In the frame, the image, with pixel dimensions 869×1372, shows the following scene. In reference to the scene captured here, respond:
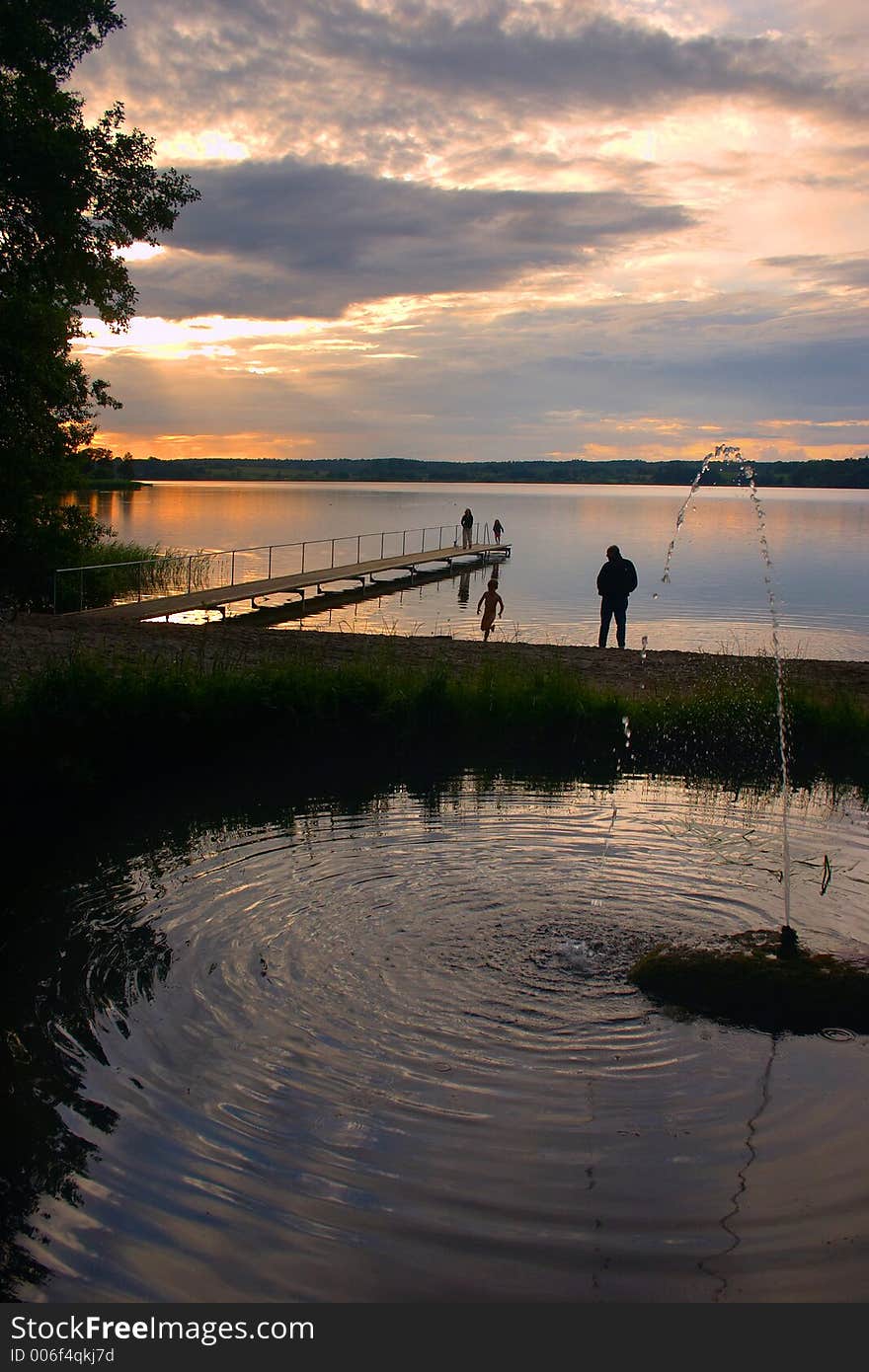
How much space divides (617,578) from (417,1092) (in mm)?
14884

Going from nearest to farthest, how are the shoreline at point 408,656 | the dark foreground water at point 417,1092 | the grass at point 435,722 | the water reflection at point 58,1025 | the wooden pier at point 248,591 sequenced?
the dark foreground water at point 417,1092, the water reflection at point 58,1025, the grass at point 435,722, the shoreline at point 408,656, the wooden pier at point 248,591

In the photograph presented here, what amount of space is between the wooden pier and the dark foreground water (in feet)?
51.0

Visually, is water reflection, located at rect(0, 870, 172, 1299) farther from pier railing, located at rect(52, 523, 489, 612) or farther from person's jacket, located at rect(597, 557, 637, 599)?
pier railing, located at rect(52, 523, 489, 612)

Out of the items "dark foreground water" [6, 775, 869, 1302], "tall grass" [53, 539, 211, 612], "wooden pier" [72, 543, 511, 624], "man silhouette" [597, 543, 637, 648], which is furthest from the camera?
"tall grass" [53, 539, 211, 612]

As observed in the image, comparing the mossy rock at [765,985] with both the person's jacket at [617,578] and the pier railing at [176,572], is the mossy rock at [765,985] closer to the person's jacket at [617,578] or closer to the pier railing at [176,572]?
the person's jacket at [617,578]

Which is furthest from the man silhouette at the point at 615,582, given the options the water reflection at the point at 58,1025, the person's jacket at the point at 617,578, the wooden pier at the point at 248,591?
the water reflection at the point at 58,1025

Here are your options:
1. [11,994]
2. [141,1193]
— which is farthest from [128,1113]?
[11,994]

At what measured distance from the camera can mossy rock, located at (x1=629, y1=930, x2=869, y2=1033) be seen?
6609 millimetres

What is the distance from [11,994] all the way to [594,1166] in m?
3.66

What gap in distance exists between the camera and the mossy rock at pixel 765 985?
661cm

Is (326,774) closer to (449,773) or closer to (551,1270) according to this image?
(449,773)

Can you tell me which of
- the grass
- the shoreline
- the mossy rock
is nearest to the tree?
the shoreline

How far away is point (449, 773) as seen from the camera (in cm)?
1227

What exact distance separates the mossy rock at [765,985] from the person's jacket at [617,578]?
13.0 metres
